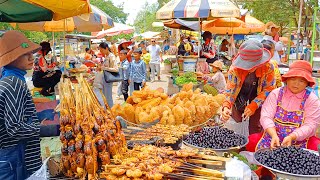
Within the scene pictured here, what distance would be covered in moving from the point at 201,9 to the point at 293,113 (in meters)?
3.83

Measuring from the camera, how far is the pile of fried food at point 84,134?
2.42m

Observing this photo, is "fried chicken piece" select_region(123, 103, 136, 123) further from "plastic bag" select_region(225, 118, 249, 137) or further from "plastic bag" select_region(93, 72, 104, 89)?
"plastic bag" select_region(93, 72, 104, 89)

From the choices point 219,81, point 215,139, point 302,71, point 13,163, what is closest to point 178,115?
point 215,139

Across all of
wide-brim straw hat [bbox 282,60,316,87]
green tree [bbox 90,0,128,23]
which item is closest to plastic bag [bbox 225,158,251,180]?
wide-brim straw hat [bbox 282,60,316,87]

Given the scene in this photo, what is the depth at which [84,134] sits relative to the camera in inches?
99.2

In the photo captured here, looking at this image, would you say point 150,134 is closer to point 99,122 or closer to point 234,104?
point 99,122

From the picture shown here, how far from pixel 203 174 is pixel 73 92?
4.42 feet

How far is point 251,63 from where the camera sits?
12.4 ft

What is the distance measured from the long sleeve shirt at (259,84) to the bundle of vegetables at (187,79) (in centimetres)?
311

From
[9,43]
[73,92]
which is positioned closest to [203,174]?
[73,92]

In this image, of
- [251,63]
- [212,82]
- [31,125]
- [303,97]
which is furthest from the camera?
[212,82]

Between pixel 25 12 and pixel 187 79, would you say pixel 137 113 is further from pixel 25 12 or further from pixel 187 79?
pixel 187 79

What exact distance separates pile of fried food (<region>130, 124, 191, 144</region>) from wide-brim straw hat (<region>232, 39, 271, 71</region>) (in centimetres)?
101

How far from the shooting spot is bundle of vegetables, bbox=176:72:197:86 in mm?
7309
